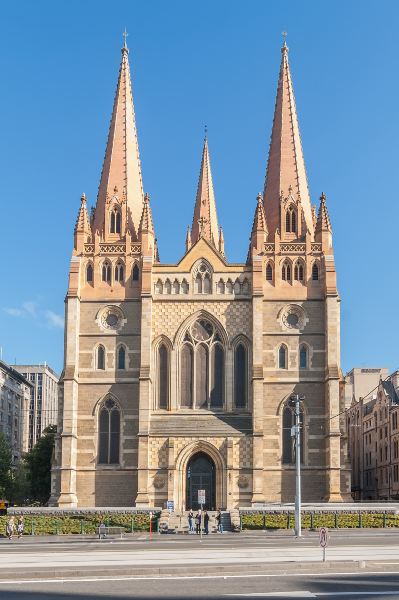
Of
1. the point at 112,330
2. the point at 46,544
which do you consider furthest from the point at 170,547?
the point at 112,330

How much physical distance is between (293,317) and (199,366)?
7.22 meters

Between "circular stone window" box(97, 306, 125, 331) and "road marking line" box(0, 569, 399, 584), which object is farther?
"circular stone window" box(97, 306, 125, 331)

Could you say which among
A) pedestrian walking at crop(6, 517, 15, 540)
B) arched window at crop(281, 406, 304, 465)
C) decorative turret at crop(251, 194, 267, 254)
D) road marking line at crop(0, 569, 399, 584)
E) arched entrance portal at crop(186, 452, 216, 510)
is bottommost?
pedestrian walking at crop(6, 517, 15, 540)

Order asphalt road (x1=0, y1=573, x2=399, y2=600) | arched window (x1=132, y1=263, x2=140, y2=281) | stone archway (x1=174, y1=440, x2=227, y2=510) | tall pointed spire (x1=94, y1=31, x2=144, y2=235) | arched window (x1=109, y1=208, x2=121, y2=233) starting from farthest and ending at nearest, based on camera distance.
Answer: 1. tall pointed spire (x1=94, y1=31, x2=144, y2=235)
2. arched window (x1=109, y1=208, x2=121, y2=233)
3. arched window (x1=132, y1=263, x2=140, y2=281)
4. stone archway (x1=174, y1=440, x2=227, y2=510)
5. asphalt road (x1=0, y1=573, x2=399, y2=600)

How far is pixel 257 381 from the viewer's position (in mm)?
61750

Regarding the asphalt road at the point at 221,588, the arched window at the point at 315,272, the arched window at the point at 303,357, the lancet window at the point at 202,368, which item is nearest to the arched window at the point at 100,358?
the lancet window at the point at 202,368

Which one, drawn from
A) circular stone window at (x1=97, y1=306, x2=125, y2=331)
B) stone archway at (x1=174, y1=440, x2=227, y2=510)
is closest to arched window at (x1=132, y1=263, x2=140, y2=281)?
circular stone window at (x1=97, y1=306, x2=125, y2=331)

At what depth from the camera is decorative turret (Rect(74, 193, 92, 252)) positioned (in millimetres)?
66312

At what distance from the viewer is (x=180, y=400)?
63656mm

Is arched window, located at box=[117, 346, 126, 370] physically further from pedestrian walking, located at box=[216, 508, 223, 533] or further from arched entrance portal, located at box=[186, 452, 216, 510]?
pedestrian walking, located at box=[216, 508, 223, 533]

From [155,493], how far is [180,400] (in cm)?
646

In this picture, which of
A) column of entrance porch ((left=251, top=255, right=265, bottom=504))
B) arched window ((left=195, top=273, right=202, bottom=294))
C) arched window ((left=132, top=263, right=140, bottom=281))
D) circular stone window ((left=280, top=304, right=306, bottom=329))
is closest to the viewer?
column of entrance porch ((left=251, top=255, right=265, bottom=504))

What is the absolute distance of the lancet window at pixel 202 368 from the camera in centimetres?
6375

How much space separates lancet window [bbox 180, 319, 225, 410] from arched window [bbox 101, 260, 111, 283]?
6829 mm
